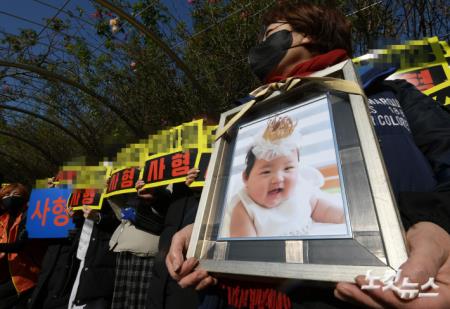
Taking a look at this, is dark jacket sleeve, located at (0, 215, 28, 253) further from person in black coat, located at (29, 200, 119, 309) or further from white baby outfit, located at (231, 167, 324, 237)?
white baby outfit, located at (231, 167, 324, 237)

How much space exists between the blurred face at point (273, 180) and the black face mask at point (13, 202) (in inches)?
153

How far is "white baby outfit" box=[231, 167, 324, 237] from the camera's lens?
639 millimetres

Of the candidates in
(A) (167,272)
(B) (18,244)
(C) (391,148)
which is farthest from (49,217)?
(C) (391,148)

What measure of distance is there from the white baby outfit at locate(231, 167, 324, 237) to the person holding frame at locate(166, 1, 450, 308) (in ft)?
0.41

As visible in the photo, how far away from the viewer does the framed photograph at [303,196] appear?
0.54 m

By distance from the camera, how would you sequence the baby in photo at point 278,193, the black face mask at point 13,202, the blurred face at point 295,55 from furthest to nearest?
the black face mask at point 13,202, the blurred face at point 295,55, the baby in photo at point 278,193

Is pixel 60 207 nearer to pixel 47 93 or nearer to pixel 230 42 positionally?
pixel 230 42

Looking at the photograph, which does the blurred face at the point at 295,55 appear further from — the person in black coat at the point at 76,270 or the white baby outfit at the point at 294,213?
the person in black coat at the point at 76,270

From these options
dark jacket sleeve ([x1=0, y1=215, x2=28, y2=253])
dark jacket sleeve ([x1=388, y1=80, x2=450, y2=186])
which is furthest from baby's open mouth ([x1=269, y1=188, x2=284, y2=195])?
dark jacket sleeve ([x1=0, y1=215, x2=28, y2=253])

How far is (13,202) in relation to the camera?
3.74 m

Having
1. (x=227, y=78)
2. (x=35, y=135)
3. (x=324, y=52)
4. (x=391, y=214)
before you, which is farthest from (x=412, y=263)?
(x=35, y=135)

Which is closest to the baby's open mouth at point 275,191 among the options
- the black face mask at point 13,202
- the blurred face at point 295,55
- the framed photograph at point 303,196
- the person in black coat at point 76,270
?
the framed photograph at point 303,196

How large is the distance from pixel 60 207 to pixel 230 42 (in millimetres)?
2969

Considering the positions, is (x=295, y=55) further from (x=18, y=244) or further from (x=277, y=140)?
(x=18, y=244)
